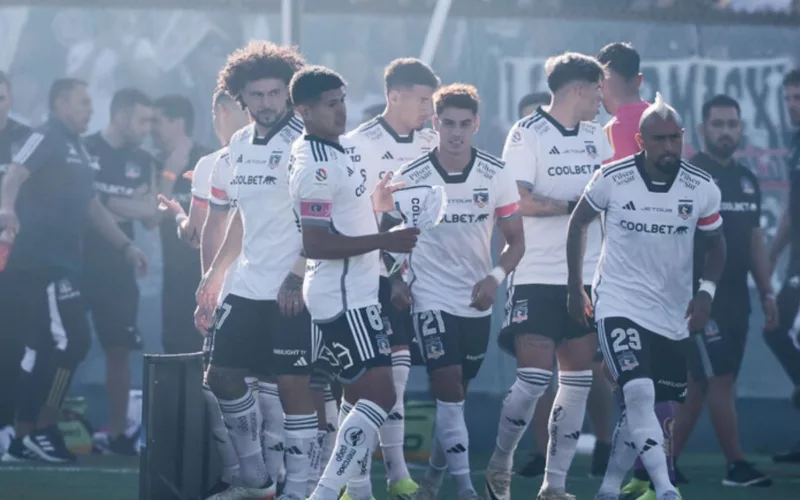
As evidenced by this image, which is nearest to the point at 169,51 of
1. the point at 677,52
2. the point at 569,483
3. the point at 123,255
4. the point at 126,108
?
the point at 126,108

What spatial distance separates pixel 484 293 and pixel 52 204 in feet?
14.2

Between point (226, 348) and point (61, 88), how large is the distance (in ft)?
13.8

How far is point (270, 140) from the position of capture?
7.89 metres

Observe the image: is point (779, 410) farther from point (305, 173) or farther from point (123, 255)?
point (305, 173)

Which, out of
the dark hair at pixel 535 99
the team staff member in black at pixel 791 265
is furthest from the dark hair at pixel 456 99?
the team staff member in black at pixel 791 265

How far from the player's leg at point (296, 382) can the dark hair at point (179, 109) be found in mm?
4029

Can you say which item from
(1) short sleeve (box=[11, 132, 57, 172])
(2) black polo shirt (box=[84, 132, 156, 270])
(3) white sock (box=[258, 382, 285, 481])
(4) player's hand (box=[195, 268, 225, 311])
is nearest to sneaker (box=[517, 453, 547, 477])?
(3) white sock (box=[258, 382, 285, 481])

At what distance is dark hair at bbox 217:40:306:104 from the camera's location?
8.01m

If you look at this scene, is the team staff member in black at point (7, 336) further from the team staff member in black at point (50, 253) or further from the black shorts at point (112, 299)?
the black shorts at point (112, 299)

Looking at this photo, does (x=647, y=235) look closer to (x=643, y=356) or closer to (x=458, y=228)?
(x=643, y=356)

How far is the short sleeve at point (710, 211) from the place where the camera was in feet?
25.0

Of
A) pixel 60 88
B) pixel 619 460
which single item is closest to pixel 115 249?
pixel 60 88

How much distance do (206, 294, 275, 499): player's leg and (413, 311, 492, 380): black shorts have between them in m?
0.87

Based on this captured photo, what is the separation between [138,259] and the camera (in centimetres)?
1110
